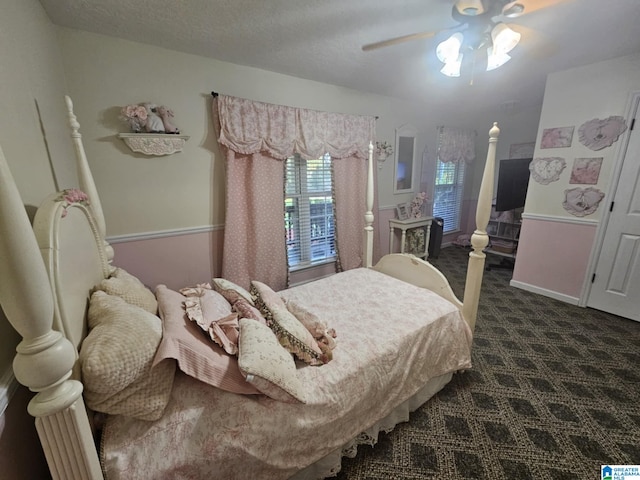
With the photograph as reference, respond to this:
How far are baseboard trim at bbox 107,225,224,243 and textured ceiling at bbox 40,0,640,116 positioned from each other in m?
1.50

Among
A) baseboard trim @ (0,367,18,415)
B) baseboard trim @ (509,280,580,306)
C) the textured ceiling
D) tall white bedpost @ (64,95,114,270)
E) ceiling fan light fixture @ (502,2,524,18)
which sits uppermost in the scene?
the textured ceiling

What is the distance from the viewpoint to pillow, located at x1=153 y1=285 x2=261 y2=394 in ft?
3.02

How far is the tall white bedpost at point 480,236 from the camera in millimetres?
1630

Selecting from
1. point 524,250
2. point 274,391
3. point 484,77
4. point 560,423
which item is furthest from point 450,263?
point 274,391

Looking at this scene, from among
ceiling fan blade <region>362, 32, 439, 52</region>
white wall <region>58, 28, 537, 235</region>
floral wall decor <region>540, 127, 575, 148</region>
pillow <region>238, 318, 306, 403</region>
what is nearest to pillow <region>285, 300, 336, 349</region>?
pillow <region>238, 318, 306, 403</region>

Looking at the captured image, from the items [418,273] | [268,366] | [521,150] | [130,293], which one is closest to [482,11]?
[418,273]

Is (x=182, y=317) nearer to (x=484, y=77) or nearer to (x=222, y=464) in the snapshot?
(x=222, y=464)

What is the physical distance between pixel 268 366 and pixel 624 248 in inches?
139

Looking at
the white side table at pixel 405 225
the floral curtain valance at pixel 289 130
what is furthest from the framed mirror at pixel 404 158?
the floral curtain valance at pixel 289 130

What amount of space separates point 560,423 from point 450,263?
2.90 metres

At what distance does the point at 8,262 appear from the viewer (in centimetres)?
48

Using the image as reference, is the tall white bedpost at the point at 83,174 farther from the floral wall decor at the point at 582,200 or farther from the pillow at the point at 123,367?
the floral wall decor at the point at 582,200

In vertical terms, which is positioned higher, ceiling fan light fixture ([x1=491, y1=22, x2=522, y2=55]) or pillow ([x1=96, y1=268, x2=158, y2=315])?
ceiling fan light fixture ([x1=491, y1=22, x2=522, y2=55])

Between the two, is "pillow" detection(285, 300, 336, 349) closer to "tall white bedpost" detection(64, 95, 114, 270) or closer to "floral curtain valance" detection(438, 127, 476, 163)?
"tall white bedpost" detection(64, 95, 114, 270)
